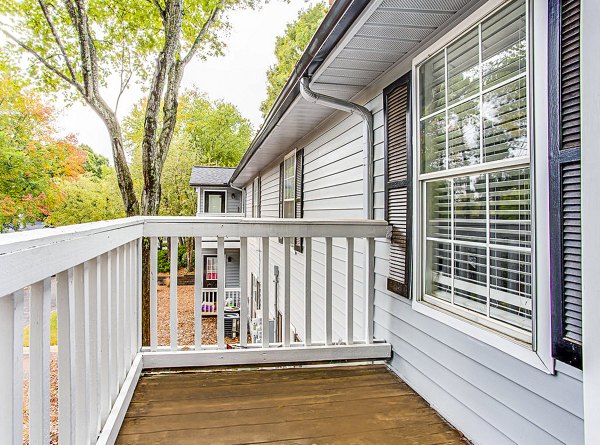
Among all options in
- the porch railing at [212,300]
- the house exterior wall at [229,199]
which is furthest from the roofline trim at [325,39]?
the house exterior wall at [229,199]

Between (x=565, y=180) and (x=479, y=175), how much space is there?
59cm

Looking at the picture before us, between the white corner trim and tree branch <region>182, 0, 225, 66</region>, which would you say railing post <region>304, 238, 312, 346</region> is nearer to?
the white corner trim

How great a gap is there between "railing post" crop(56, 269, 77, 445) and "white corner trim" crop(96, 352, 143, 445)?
0.46 m

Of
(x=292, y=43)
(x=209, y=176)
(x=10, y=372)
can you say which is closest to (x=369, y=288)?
(x=10, y=372)

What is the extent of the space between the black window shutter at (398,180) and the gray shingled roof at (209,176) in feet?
47.7

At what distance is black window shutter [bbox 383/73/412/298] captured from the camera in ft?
8.40

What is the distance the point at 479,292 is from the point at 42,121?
61.9ft

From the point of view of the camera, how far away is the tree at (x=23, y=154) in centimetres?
1122

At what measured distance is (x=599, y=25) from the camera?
3.70 feet

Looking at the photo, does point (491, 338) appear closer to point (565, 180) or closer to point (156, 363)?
point (565, 180)

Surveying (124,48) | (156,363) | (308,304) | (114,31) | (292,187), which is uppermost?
(114,31)

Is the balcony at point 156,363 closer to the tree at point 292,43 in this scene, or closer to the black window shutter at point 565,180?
the black window shutter at point 565,180

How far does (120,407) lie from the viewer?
190cm

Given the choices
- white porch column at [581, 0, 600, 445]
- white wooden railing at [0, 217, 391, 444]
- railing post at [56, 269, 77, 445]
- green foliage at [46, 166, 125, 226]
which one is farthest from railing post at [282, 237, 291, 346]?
green foliage at [46, 166, 125, 226]
